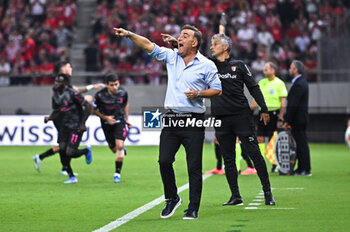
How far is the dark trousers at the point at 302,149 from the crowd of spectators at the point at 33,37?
14666 millimetres

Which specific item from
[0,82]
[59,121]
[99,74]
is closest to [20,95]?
[0,82]

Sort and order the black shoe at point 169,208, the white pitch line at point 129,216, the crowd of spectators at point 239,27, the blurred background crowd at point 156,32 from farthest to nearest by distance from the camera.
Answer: the blurred background crowd at point 156,32 < the crowd of spectators at point 239,27 < the black shoe at point 169,208 < the white pitch line at point 129,216

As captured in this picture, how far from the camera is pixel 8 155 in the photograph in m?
22.3

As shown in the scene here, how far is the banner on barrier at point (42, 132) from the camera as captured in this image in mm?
25016

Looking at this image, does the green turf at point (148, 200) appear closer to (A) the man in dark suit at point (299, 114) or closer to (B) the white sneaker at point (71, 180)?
(B) the white sneaker at point (71, 180)

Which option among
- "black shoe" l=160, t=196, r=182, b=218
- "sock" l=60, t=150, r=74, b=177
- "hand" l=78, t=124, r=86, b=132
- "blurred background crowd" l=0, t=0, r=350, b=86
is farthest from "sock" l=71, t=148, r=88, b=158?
"blurred background crowd" l=0, t=0, r=350, b=86

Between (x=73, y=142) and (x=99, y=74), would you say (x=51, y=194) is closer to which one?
(x=73, y=142)

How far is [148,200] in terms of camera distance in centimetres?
1103

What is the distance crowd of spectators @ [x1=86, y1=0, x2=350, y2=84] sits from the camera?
90.1 feet

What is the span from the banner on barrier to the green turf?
20.2ft

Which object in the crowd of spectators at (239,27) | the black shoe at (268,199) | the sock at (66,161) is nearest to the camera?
the black shoe at (268,199)

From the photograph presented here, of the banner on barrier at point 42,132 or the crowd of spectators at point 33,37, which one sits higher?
the crowd of spectators at point 33,37

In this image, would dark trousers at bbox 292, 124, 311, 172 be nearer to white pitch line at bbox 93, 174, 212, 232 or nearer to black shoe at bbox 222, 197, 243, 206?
white pitch line at bbox 93, 174, 212, 232

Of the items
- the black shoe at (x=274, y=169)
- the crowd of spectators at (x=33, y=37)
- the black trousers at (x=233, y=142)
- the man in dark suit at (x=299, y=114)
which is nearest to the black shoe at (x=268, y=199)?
the black trousers at (x=233, y=142)
